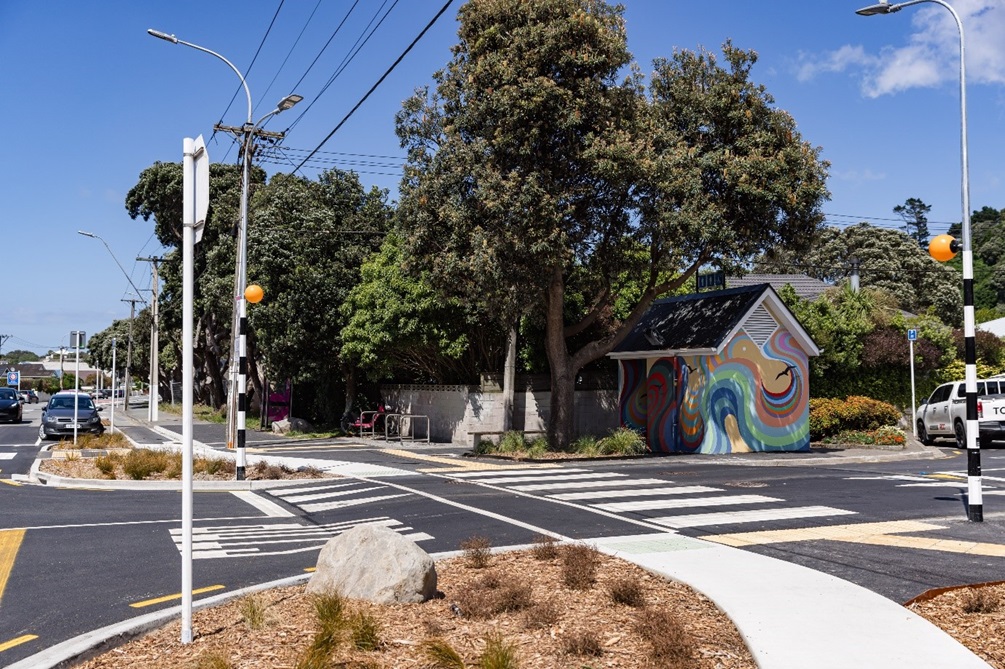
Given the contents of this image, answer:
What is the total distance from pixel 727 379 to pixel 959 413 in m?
7.15

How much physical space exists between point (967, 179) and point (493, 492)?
28.8 ft

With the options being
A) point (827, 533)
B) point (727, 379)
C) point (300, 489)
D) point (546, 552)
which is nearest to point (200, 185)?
point (546, 552)

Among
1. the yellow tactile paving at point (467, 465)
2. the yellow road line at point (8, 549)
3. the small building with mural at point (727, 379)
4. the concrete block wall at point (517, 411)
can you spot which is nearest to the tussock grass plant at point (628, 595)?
the yellow road line at point (8, 549)

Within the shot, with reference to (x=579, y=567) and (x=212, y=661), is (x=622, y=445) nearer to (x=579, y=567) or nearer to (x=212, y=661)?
(x=579, y=567)

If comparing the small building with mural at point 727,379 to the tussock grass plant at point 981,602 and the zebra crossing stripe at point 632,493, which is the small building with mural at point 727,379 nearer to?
the zebra crossing stripe at point 632,493

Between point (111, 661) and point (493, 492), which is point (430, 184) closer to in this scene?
point (493, 492)

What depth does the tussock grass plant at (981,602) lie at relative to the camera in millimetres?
7023

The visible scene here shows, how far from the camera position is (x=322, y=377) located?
36.6 metres

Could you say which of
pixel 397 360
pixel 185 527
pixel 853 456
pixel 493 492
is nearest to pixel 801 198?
pixel 853 456

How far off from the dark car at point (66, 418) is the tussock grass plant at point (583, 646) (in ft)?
93.6

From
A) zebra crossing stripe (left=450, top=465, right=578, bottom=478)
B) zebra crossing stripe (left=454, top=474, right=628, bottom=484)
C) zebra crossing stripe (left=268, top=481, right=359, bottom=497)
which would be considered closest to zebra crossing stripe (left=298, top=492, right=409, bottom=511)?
zebra crossing stripe (left=268, top=481, right=359, bottom=497)

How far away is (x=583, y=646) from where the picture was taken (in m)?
5.90

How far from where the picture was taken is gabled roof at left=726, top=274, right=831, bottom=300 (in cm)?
4244

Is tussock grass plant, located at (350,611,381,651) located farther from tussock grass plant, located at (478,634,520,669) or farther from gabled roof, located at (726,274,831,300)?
gabled roof, located at (726,274,831,300)
